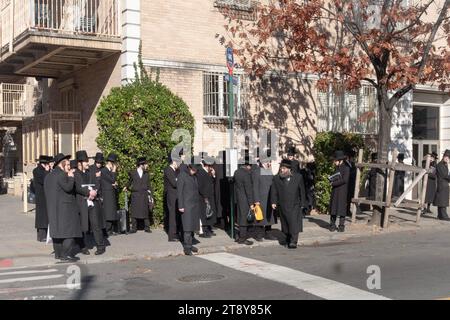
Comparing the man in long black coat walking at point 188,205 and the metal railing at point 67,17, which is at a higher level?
the metal railing at point 67,17

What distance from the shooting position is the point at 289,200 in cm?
1109

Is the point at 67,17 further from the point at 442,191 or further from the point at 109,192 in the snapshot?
the point at 442,191

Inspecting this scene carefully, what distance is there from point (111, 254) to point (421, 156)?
14488 millimetres

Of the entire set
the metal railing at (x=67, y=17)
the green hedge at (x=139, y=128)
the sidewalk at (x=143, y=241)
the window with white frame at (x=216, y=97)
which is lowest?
the sidewalk at (x=143, y=241)

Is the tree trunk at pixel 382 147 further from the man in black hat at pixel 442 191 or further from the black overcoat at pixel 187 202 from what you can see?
the black overcoat at pixel 187 202

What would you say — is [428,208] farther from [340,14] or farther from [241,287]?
[241,287]

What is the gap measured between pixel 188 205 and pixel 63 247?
233 cm

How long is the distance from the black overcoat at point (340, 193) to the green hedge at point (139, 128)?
4.04 metres

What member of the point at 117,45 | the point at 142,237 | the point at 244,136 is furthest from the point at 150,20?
the point at 142,237

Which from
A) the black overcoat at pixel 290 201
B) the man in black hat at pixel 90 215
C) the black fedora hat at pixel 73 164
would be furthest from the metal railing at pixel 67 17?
the black overcoat at pixel 290 201

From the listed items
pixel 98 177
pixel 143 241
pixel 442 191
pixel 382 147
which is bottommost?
pixel 143 241

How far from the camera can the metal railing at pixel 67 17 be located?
47.9 feet

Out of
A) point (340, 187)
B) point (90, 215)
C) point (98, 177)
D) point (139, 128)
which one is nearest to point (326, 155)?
point (340, 187)

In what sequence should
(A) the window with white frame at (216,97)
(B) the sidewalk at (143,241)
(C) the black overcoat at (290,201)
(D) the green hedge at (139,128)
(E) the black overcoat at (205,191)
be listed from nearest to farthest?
(B) the sidewalk at (143,241)
(C) the black overcoat at (290,201)
(E) the black overcoat at (205,191)
(D) the green hedge at (139,128)
(A) the window with white frame at (216,97)
